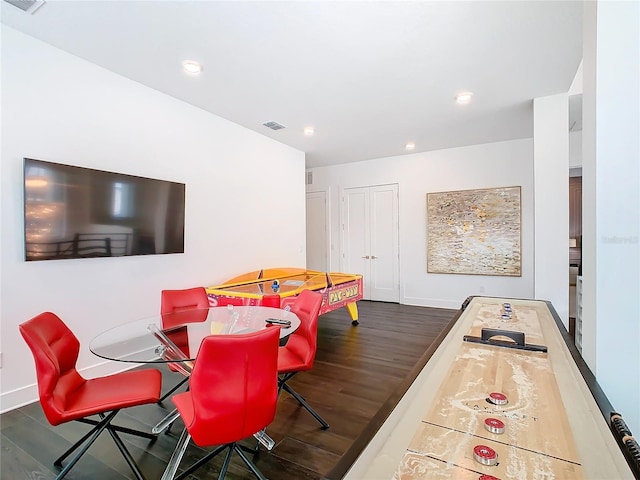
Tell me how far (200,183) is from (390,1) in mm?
2856

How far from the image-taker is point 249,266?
4750 millimetres

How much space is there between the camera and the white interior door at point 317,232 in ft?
24.2

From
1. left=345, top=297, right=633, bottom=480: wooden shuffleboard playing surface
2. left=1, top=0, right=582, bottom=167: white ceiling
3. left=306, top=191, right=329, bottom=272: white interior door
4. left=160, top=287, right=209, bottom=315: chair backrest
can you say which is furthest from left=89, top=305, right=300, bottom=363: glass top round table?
left=306, top=191, right=329, bottom=272: white interior door

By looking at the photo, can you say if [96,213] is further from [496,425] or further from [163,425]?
[496,425]

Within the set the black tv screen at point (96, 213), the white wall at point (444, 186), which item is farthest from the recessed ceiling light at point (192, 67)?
the white wall at point (444, 186)

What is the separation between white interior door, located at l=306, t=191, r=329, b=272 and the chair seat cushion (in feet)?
18.1

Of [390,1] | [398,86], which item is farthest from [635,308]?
[398,86]

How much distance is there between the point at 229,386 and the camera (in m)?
1.47

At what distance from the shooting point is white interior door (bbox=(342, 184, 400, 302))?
21.5 ft

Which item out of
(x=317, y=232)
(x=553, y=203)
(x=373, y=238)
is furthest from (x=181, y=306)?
(x=317, y=232)

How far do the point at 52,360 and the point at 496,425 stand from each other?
6.49 ft

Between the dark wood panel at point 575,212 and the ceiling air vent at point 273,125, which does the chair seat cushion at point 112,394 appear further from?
the dark wood panel at point 575,212

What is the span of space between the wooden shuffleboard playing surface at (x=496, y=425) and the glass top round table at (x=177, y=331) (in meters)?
0.89

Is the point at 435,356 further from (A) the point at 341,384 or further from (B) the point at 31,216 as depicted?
(B) the point at 31,216
